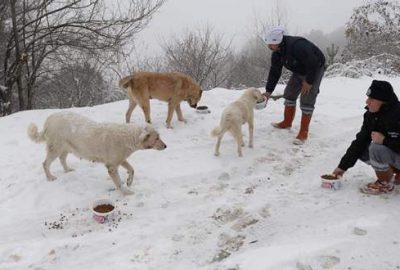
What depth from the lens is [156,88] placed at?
7.90 m

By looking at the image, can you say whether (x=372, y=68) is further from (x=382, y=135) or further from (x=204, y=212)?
(x=204, y=212)

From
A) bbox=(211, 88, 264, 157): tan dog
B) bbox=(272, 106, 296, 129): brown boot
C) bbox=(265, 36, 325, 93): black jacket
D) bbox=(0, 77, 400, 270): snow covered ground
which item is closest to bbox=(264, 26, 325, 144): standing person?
bbox=(265, 36, 325, 93): black jacket

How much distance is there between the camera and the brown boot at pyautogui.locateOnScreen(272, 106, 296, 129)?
7.75m

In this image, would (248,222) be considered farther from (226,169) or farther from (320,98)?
(320,98)

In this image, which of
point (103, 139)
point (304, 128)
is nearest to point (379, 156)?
point (304, 128)

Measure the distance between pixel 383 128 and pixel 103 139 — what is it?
352cm

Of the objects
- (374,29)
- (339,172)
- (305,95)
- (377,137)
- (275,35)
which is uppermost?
(374,29)

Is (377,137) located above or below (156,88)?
below

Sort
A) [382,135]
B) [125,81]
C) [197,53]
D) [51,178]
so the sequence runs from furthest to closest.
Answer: [197,53], [125,81], [51,178], [382,135]

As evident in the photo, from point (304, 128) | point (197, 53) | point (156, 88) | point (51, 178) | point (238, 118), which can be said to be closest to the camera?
point (51, 178)

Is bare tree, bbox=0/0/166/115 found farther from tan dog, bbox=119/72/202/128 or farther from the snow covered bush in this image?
the snow covered bush

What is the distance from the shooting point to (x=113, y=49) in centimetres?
1150

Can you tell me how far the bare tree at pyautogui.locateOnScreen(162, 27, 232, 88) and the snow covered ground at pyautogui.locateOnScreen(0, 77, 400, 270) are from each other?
1759cm

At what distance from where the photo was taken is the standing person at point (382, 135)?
15.4ft
